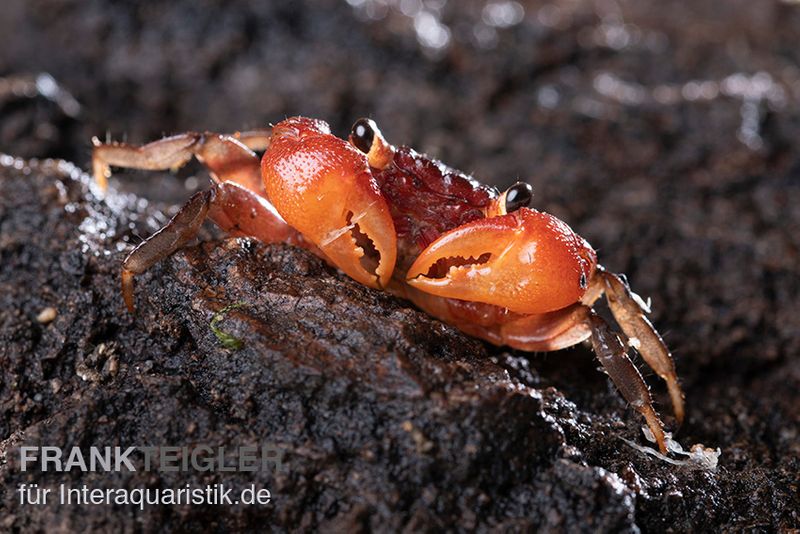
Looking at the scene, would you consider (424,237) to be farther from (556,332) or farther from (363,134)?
(556,332)

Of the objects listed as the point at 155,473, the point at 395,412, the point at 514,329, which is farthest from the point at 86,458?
the point at 514,329

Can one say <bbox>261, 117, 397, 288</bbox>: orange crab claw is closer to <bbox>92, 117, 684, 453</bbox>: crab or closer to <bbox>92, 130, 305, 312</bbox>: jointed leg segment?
<bbox>92, 117, 684, 453</bbox>: crab

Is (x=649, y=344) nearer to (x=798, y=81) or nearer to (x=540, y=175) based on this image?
(x=540, y=175)

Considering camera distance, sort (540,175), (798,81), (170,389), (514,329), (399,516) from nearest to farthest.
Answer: (399,516), (170,389), (514,329), (540,175), (798,81)

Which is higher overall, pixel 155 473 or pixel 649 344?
pixel 155 473

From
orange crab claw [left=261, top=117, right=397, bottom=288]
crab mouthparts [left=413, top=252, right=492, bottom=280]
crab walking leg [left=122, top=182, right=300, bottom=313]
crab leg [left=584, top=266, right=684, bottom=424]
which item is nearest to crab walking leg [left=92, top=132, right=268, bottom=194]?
crab walking leg [left=122, top=182, right=300, bottom=313]

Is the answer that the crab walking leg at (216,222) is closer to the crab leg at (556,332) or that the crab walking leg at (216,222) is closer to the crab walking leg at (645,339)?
the crab leg at (556,332)
